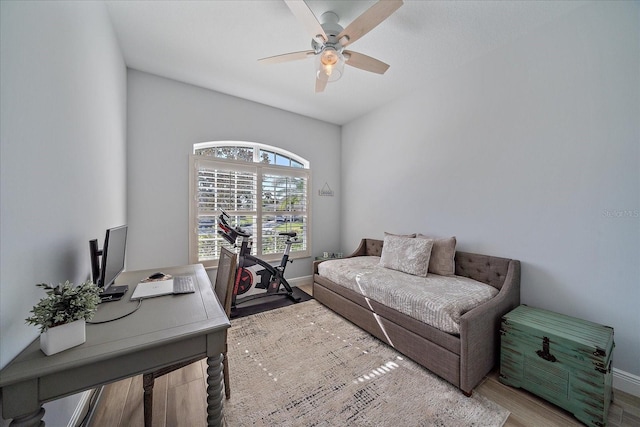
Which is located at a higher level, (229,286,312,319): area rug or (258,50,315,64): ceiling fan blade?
(258,50,315,64): ceiling fan blade

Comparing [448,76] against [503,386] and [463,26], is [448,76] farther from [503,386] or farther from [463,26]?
[503,386]

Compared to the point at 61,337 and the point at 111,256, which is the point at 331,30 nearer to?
the point at 111,256

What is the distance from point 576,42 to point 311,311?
144 inches

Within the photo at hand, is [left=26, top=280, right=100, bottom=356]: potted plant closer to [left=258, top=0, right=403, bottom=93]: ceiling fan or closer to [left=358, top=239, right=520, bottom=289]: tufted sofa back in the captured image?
[left=258, top=0, right=403, bottom=93]: ceiling fan

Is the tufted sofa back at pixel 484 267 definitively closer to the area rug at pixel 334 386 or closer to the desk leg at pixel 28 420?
the area rug at pixel 334 386

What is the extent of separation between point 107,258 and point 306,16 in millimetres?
2024

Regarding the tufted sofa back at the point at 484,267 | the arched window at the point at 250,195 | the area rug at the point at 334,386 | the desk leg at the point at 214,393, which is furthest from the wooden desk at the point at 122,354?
the tufted sofa back at the point at 484,267

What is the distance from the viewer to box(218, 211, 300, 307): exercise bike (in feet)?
9.75

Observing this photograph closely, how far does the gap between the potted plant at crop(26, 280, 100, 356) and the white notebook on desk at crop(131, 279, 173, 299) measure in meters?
0.52

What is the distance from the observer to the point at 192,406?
5.08 feet

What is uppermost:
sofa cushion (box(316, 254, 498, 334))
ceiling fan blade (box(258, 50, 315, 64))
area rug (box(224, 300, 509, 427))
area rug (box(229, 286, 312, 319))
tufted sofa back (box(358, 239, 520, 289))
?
ceiling fan blade (box(258, 50, 315, 64))

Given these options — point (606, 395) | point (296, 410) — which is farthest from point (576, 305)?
point (296, 410)

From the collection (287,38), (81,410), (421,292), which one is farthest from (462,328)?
(287,38)

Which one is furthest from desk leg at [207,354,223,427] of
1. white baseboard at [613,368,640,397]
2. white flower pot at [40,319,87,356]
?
white baseboard at [613,368,640,397]
